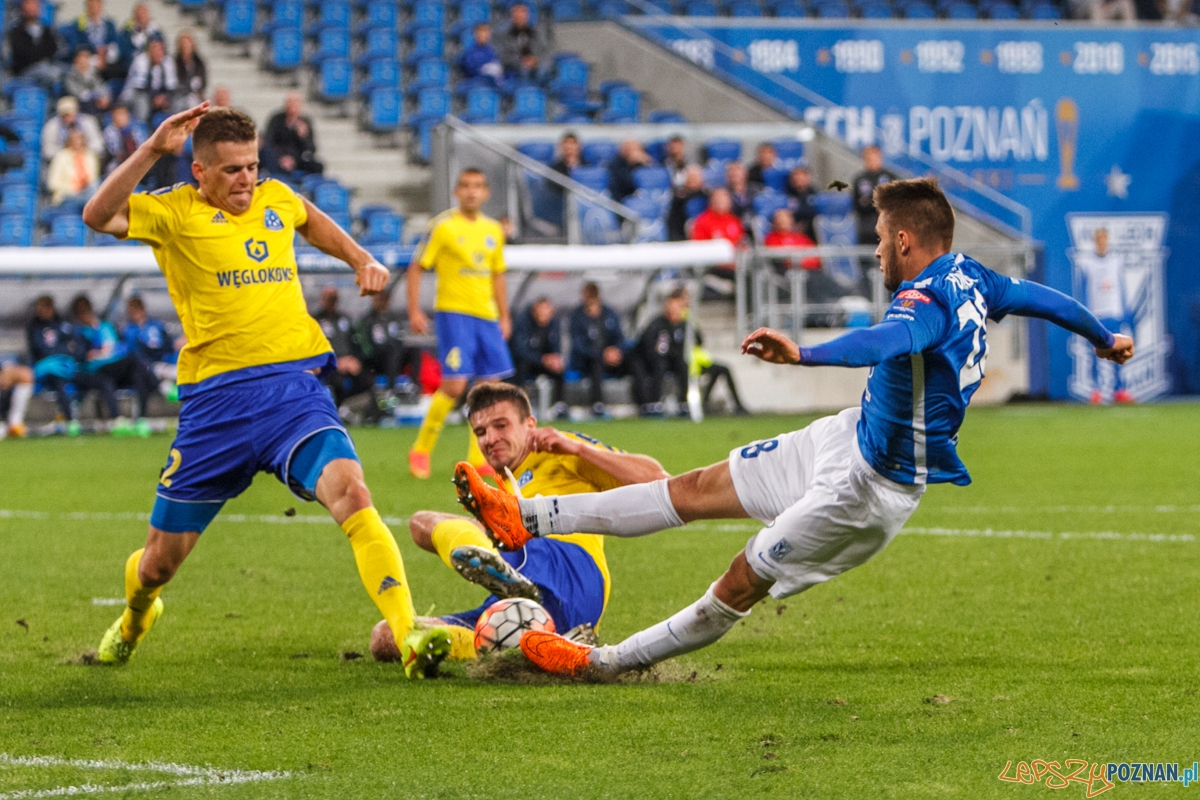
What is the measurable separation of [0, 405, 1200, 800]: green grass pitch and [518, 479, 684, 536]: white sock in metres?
0.51

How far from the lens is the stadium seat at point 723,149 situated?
2155cm

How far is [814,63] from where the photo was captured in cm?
2286

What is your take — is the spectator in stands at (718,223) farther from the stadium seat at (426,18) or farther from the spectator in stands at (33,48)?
the spectator in stands at (33,48)

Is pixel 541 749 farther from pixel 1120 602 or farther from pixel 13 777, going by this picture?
pixel 1120 602

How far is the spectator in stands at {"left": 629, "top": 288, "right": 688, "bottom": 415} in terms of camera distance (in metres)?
17.8

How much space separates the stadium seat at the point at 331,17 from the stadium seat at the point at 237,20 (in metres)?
0.96

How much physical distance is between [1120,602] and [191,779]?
4039 millimetres

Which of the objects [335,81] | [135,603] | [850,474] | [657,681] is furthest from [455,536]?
[335,81]

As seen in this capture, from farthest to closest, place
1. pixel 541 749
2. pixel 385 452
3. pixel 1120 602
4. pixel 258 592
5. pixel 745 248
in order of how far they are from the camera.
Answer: pixel 745 248 → pixel 385 452 → pixel 258 592 → pixel 1120 602 → pixel 541 749

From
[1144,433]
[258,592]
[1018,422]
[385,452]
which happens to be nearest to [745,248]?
[1018,422]

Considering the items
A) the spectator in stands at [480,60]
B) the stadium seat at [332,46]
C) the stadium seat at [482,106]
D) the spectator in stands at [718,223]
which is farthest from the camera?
the stadium seat at [332,46]

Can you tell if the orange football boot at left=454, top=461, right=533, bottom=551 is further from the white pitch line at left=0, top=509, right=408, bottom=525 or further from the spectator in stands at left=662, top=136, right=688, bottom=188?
the spectator in stands at left=662, top=136, right=688, bottom=188

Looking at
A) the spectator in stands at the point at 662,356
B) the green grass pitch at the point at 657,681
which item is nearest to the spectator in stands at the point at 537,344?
the spectator in stands at the point at 662,356

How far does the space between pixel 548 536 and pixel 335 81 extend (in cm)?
1820
